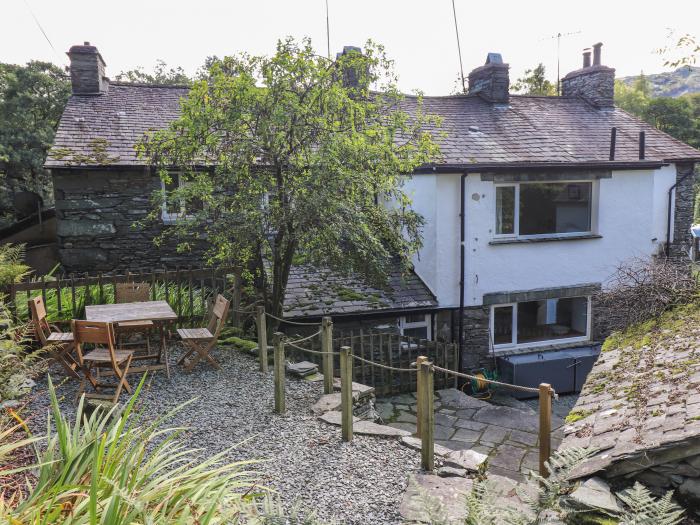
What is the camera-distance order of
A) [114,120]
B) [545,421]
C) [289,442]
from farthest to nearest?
[114,120]
[289,442]
[545,421]

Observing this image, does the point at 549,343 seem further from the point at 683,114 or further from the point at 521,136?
the point at 683,114

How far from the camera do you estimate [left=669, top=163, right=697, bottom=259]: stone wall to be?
1393 centimetres

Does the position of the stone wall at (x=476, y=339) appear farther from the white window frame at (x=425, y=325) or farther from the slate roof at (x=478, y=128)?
the slate roof at (x=478, y=128)

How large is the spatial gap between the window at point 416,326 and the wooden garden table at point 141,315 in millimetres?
5444

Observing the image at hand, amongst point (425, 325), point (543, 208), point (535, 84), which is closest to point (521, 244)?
point (543, 208)

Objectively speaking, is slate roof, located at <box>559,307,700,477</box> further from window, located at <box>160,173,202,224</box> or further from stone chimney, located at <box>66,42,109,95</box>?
stone chimney, located at <box>66,42,109,95</box>

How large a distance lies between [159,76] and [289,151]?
28324mm

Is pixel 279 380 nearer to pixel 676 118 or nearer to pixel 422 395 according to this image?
pixel 422 395

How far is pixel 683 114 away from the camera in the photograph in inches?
1216

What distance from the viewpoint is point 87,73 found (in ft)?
45.1

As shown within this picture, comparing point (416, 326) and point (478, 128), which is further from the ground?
point (478, 128)

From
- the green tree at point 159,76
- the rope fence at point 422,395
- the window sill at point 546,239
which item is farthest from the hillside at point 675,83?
the rope fence at point 422,395

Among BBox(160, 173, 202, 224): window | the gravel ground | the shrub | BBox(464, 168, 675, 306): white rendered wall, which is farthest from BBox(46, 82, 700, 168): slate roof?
the gravel ground

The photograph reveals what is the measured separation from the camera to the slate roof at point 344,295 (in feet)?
33.5
